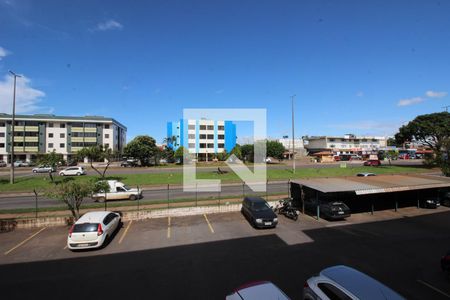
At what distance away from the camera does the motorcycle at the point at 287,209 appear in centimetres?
1865

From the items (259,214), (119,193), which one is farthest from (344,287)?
(119,193)

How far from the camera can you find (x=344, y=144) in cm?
11656

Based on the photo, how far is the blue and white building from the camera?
290 ft

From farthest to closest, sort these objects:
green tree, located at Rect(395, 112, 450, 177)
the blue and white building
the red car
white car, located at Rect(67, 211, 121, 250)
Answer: the blue and white building → the red car → green tree, located at Rect(395, 112, 450, 177) → white car, located at Rect(67, 211, 121, 250)

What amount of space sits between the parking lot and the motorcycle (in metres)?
0.80

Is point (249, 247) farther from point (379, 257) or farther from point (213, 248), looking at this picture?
point (379, 257)

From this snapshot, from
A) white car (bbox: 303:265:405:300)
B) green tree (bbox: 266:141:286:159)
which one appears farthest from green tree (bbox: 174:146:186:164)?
white car (bbox: 303:265:405:300)

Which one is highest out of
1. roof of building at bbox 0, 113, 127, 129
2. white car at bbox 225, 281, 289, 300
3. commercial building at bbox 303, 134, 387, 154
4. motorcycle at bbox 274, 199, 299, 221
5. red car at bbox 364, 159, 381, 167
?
roof of building at bbox 0, 113, 127, 129

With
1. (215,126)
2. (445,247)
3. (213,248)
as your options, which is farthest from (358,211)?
(215,126)

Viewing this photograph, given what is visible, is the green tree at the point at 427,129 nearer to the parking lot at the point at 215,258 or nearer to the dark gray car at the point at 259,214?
the parking lot at the point at 215,258

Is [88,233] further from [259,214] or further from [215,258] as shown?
[259,214]

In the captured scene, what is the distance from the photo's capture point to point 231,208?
20734 mm

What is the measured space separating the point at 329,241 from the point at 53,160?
125 feet

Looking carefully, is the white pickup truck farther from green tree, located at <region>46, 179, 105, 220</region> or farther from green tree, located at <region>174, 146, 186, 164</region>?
green tree, located at <region>174, 146, 186, 164</region>
